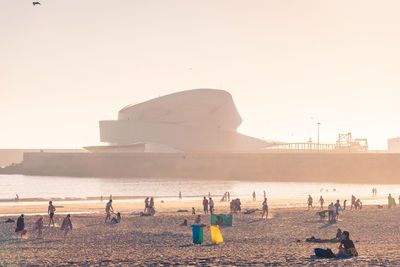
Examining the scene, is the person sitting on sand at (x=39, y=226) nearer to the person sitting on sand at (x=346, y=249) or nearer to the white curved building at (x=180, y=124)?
the person sitting on sand at (x=346, y=249)

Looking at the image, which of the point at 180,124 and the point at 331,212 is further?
the point at 180,124


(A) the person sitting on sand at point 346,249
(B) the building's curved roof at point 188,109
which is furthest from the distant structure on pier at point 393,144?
(A) the person sitting on sand at point 346,249

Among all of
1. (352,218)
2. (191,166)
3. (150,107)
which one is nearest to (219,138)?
(150,107)

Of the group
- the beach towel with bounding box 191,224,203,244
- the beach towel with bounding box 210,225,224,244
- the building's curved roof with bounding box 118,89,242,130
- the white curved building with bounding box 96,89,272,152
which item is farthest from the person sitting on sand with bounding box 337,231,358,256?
the building's curved roof with bounding box 118,89,242,130

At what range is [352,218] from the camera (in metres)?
29.7

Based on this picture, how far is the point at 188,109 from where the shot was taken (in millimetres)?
129000

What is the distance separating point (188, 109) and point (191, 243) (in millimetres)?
108667

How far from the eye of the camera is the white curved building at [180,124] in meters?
126

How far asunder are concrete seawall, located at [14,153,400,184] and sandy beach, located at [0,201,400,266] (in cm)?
6333

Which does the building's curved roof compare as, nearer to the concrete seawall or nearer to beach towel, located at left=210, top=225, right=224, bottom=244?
the concrete seawall

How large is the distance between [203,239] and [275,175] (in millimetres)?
73659

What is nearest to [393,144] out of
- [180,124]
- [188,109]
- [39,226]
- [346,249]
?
[188,109]

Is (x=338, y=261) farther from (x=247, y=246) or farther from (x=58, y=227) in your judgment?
(x=58, y=227)

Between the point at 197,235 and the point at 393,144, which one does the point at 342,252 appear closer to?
the point at 197,235
